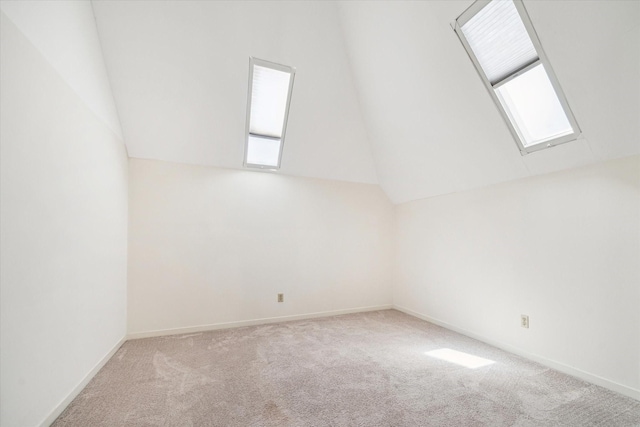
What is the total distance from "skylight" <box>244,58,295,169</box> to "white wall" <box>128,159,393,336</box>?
0.82ft

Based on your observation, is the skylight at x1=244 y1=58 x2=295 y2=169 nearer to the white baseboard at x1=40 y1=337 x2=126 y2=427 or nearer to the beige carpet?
the beige carpet

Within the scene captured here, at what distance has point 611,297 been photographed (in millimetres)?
2090

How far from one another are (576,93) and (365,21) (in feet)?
5.65

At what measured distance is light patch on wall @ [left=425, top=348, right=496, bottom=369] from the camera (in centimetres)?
248

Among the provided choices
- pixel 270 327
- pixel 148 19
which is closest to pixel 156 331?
pixel 270 327

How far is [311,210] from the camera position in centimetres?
400

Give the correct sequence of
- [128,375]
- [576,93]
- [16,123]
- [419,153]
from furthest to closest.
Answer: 1. [419,153]
2. [128,375]
3. [576,93]
4. [16,123]

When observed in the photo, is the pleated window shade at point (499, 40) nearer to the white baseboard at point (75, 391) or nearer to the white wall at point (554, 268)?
the white wall at point (554, 268)

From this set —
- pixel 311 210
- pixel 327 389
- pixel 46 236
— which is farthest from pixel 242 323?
pixel 46 236

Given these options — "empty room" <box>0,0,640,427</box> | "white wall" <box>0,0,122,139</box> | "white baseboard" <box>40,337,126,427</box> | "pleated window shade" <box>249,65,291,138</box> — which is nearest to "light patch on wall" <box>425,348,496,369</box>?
"empty room" <box>0,0,640,427</box>

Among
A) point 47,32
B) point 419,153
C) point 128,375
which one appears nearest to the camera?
point 47,32

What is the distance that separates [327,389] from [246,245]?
2.01 metres

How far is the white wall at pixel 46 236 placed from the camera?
136 cm

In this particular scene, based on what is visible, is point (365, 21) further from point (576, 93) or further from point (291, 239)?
point (291, 239)
